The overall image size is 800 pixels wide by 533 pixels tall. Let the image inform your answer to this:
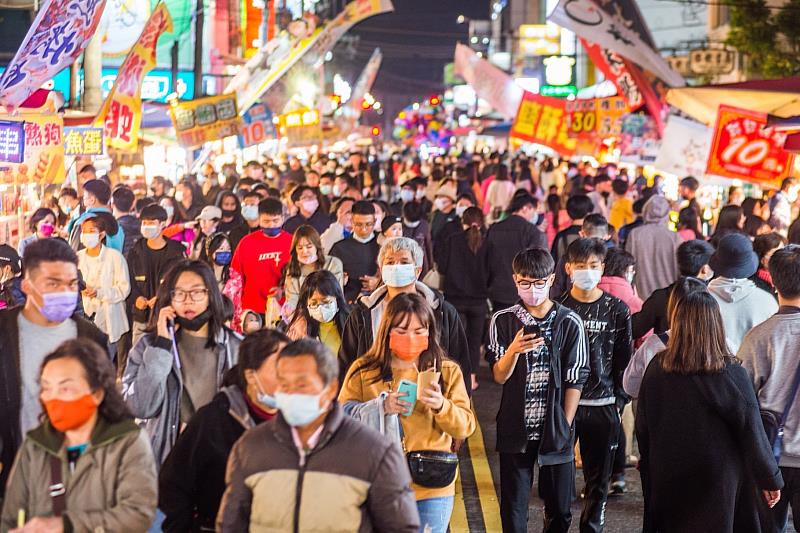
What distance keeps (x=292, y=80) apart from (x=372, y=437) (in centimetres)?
3461

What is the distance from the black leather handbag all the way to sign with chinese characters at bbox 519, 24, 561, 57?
67.6 m

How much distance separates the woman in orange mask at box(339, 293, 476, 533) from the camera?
5.81m

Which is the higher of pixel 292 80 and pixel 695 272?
pixel 292 80

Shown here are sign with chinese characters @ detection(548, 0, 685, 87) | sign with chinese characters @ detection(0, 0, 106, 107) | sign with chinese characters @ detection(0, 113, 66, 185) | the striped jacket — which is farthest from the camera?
sign with chinese characters @ detection(548, 0, 685, 87)

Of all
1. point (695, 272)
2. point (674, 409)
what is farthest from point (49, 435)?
point (695, 272)

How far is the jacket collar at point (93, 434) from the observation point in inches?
173

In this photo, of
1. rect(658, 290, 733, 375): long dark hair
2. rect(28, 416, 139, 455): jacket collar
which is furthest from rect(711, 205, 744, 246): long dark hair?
rect(28, 416, 139, 455): jacket collar

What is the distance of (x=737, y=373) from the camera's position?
598cm

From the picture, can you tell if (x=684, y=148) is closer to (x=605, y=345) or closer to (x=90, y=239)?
(x=90, y=239)

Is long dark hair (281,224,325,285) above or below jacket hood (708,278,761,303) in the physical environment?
above

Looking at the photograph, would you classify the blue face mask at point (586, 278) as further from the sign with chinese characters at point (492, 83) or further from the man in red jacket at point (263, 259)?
the sign with chinese characters at point (492, 83)

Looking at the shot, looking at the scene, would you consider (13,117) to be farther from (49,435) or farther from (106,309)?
(49,435)

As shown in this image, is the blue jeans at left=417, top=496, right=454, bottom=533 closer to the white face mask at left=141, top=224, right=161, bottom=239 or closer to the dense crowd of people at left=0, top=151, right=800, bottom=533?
the dense crowd of people at left=0, top=151, right=800, bottom=533

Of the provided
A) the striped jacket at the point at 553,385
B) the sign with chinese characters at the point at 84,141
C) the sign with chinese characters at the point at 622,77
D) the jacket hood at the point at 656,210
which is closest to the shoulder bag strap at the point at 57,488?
the striped jacket at the point at 553,385
